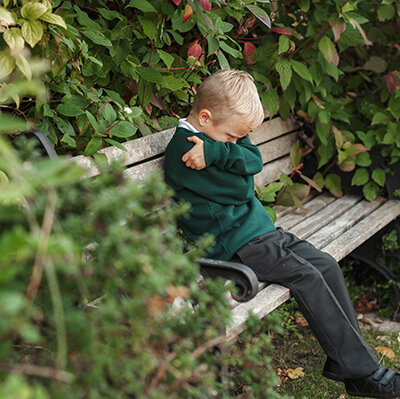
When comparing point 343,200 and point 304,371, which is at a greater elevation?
point 343,200

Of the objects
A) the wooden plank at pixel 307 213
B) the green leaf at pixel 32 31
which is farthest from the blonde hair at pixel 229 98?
the wooden plank at pixel 307 213

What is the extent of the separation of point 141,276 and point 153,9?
1.61 meters

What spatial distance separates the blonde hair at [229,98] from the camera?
7.68 ft

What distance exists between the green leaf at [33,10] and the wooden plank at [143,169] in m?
0.74

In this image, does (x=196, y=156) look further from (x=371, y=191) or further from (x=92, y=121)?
(x=371, y=191)

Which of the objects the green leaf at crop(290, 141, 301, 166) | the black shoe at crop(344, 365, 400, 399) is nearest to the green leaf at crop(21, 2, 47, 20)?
the black shoe at crop(344, 365, 400, 399)

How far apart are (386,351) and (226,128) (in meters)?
1.49

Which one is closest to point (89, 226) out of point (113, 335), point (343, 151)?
point (113, 335)

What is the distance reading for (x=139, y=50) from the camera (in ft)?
8.85

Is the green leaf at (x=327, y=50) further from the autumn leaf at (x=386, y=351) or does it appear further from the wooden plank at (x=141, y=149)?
the autumn leaf at (x=386, y=351)

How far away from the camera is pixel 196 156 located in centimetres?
228

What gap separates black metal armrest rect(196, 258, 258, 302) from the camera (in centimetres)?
187

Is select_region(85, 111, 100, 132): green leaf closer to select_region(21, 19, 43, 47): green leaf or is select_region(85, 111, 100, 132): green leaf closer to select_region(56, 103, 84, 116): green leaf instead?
select_region(56, 103, 84, 116): green leaf

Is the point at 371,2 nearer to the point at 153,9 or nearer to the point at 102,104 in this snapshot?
the point at 153,9
